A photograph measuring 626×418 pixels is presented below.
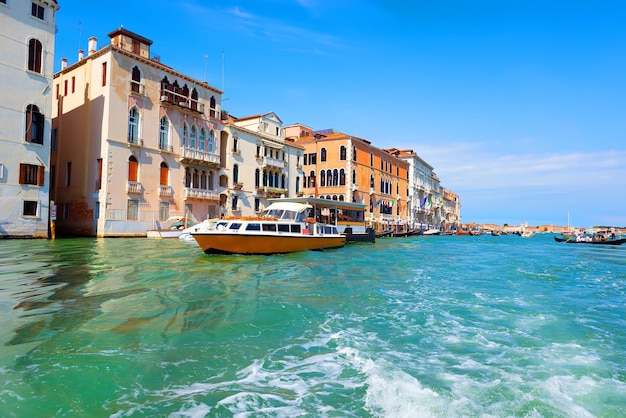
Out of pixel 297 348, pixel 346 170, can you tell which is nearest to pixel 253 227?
pixel 297 348

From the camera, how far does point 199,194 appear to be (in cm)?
3122

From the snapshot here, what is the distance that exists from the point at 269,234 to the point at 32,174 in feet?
47.8

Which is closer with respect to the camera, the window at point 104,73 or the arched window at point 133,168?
the window at point 104,73

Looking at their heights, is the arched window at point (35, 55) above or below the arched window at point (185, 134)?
above

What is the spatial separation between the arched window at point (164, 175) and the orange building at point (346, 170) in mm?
15749

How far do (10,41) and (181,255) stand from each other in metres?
15.7

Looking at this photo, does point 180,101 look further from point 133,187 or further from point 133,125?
point 133,187

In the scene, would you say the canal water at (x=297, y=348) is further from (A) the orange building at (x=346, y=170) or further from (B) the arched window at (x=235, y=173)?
(A) the orange building at (x=346, y=170)

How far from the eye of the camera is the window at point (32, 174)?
2155 centimetres

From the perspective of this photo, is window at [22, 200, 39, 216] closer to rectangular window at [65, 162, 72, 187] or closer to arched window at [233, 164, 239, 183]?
rectangular window at [65, 162, 72, 187]

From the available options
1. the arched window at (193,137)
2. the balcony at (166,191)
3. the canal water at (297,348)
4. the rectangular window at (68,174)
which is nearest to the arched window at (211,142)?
the arched window at (193,137)

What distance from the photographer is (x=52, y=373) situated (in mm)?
4465

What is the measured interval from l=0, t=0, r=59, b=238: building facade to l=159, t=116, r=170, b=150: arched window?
767 cm

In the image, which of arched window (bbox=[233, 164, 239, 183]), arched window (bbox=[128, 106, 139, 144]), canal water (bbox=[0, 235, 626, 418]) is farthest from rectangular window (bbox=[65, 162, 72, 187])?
canal water (bbox=[0, 235, 626, 418])
